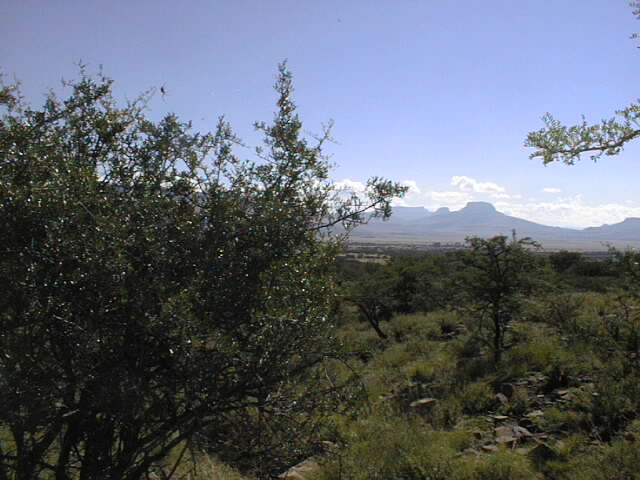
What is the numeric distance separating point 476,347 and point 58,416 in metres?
11.1

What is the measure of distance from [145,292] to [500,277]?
10.6m

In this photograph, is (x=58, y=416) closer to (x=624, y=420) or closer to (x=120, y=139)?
(x=120, y=139)

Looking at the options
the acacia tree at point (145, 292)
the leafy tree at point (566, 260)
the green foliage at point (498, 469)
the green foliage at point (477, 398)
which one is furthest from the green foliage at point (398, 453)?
the leafy tree at point (566, 260)

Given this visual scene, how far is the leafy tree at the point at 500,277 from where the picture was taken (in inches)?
438

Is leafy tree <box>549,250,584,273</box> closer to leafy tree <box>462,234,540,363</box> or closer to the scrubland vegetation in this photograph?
leafy tree <box>462,234,540,363</box>

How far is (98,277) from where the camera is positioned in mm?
2404

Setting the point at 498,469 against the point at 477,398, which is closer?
the point at 498,469

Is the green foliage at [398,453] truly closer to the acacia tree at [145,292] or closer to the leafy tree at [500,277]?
the acacia tree at [145,292]

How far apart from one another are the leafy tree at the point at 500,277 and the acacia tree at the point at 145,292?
8.99 meters

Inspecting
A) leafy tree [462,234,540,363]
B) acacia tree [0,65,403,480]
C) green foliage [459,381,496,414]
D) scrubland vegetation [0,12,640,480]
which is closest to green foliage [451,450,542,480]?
scrubland vegetation [0,12,640,480]

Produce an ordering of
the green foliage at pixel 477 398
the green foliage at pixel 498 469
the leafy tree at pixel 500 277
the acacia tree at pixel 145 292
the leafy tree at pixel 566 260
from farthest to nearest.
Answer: the leafy tree at pixel 566 260, the leafy tree at pixel 500 277, the green foliage at pixel 477 398, the green foliage at pixel 498 469, the acacia tree at pixel 145 292

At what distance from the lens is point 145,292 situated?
2496 mm

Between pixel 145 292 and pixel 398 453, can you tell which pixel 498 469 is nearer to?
pixel 398 453

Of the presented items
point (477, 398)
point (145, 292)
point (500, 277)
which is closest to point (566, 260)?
point (500, 277)
